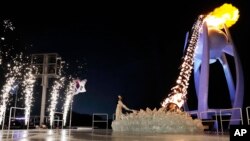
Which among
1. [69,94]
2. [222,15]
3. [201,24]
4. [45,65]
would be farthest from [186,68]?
[45,65]

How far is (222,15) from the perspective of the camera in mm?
26016

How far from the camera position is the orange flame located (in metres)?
25.9

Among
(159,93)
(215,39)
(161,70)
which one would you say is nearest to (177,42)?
(161,70)

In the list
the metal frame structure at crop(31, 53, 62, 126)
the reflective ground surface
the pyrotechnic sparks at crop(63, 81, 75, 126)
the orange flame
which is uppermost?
the orange flame

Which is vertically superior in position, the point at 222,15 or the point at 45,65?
the point at 222,15

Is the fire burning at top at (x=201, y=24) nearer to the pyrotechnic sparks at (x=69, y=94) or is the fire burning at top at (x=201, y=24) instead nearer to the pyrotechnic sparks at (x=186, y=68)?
the pyrotechnic sparks at (x=186, y=68)

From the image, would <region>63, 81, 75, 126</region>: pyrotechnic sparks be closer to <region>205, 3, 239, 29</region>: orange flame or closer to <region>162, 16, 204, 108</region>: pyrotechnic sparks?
<region>162, 16, 204, 108</region>: pyrotechnic sparks

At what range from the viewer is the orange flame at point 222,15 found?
25.9 metres

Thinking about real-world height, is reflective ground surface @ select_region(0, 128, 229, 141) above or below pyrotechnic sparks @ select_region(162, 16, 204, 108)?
below

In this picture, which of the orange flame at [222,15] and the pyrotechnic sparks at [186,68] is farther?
the orange flame at [222,15]

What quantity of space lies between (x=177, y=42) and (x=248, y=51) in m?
9.10

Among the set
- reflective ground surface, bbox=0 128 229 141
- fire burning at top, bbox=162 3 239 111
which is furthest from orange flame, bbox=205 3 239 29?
reflective ground surface, bbox=0 128 229 141

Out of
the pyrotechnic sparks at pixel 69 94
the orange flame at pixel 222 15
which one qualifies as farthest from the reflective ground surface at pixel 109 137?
the orange flame at pixel 222 15

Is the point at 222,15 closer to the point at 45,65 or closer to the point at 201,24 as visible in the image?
the point at 201,24
